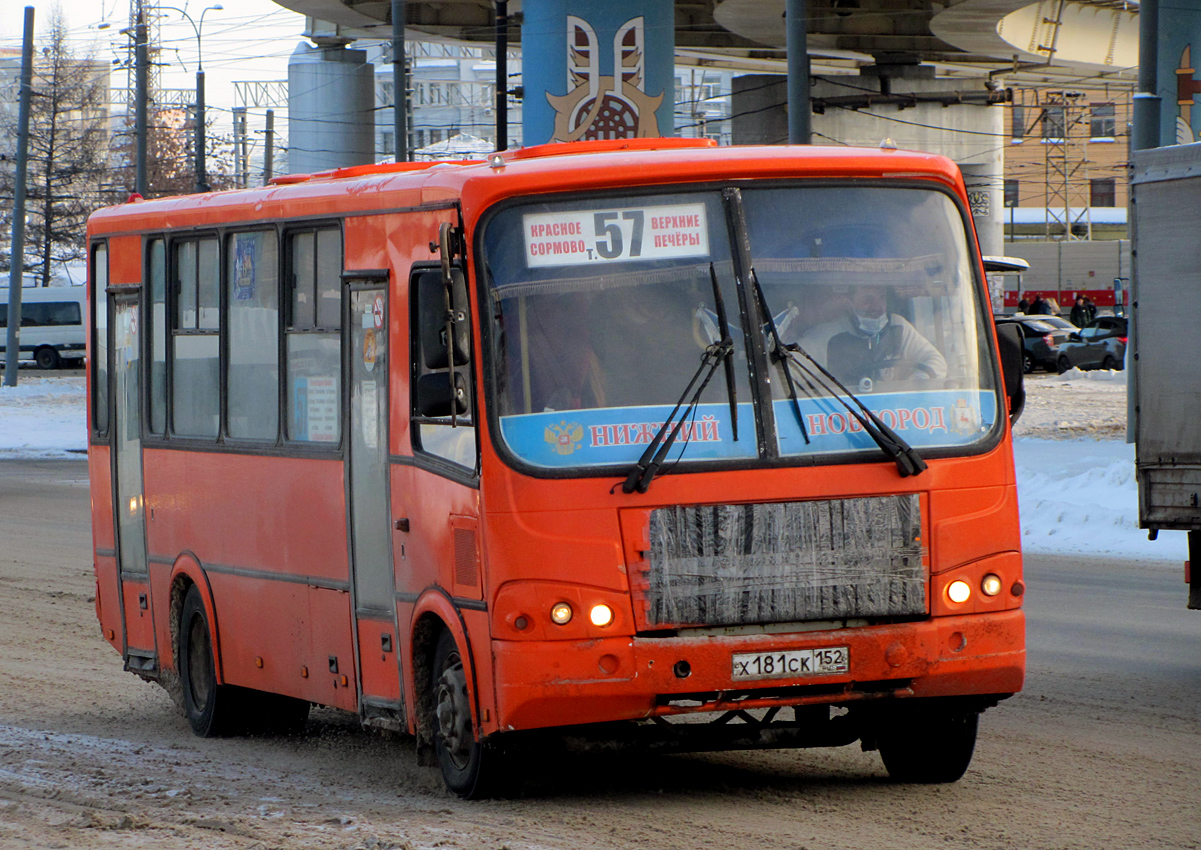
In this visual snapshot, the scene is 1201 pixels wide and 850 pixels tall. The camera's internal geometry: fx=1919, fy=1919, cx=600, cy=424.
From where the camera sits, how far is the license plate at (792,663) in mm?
6340

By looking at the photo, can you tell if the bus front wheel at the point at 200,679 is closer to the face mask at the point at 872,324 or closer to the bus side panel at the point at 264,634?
the bus side panel at the point at 264,634

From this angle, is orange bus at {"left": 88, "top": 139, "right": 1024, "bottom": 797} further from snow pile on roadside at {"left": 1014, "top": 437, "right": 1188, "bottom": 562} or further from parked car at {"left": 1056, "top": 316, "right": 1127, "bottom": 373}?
parked car at {"left": 1056, "top": 316, "right": 1127, "bottom": 373}

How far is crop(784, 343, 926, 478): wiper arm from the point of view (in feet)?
21.2

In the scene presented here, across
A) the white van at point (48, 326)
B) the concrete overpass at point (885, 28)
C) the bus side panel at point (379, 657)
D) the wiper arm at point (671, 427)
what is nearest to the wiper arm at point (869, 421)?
the wiper arm at point (671, 427)

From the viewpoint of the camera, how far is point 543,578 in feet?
20.5

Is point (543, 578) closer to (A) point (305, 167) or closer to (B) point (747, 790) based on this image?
(B) point (747, 790)

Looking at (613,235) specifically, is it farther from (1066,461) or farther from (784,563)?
(1066,461)

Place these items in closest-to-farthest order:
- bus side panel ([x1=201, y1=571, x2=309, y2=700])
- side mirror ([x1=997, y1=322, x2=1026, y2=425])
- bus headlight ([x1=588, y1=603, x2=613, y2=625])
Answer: bus headlight ([x1=588, y1=603, x2=613, y2=625])
side mirror ([x1=997, y1=322, x2=1026, y2=425])
bus side panel ([x1=201, y1=571, x2=309, y2=700])

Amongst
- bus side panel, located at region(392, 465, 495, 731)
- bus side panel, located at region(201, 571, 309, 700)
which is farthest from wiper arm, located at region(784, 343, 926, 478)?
bus side panel, located at region(201, 571, 309, 700)

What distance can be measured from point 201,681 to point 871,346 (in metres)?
4.34

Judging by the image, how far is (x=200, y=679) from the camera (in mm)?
9500

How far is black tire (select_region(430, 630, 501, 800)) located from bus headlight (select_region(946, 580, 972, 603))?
165 cm

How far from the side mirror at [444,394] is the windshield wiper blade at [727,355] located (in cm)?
89

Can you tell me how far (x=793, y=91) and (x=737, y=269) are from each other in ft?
53.1
